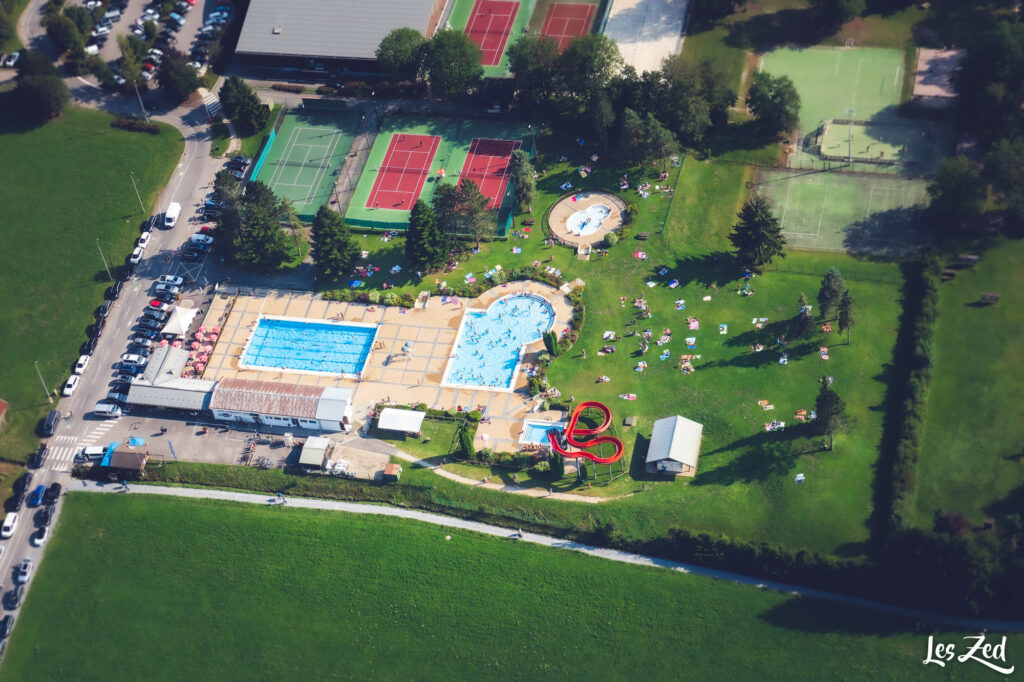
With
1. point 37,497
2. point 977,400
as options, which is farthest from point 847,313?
point 37,497

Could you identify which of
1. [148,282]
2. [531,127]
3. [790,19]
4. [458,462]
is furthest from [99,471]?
Result: [790,19]

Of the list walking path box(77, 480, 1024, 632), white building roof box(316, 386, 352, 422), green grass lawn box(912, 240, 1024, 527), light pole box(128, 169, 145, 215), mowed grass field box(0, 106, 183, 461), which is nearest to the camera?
walking path box(77, 480, 1024, 632)

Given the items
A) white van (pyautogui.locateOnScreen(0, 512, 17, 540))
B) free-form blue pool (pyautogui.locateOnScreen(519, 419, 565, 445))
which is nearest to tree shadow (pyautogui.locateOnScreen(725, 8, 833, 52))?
free-form blue pool (pyautogui.locateOnScreen(519, 419, 565, 445))

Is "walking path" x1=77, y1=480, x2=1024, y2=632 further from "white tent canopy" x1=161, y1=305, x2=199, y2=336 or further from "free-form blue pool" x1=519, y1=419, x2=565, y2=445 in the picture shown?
"white tent canopy" x1=161, y1=305, x2=199, y2=336

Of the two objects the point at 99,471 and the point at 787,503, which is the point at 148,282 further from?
the point at 787,503

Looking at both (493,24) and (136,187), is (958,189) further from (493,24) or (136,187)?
(136,187)

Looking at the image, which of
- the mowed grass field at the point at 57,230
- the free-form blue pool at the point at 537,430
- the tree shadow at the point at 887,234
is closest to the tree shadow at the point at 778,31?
the tree shadow at the point at 887,234
